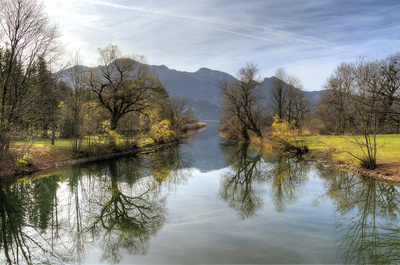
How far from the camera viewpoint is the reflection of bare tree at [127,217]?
835 centimetres

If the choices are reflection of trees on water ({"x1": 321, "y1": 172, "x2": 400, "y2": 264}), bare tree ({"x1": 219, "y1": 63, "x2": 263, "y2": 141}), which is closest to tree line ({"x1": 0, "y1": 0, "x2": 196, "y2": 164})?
bare tree ({"x1": 219, "y1": 63, "x2": 263, "y2": 141})

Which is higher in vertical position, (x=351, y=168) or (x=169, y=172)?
(x=351, y=168)

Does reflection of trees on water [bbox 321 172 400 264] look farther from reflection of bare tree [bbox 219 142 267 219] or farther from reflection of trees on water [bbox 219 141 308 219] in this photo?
reflection of bare tree [bbox 219 142 267 219]

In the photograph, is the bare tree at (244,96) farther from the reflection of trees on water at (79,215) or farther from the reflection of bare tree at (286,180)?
the reflection of trees on water at (79,215)

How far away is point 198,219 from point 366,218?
22.8ft

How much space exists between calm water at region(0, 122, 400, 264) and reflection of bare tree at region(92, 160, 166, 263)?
0.04 meters

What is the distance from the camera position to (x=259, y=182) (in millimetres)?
17375

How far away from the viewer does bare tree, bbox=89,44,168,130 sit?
30484 mm

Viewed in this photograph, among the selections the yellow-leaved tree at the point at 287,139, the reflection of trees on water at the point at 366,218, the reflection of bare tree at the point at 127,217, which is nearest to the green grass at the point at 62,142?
the reflection of bare tree at the point at 127,217

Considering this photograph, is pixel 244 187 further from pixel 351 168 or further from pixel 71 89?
pixel 71 89

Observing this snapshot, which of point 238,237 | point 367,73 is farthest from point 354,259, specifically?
point 367,73

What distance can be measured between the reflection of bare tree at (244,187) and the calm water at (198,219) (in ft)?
0.22

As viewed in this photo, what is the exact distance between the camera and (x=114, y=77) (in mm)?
31719

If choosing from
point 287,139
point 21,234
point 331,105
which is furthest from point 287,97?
point 21,234
